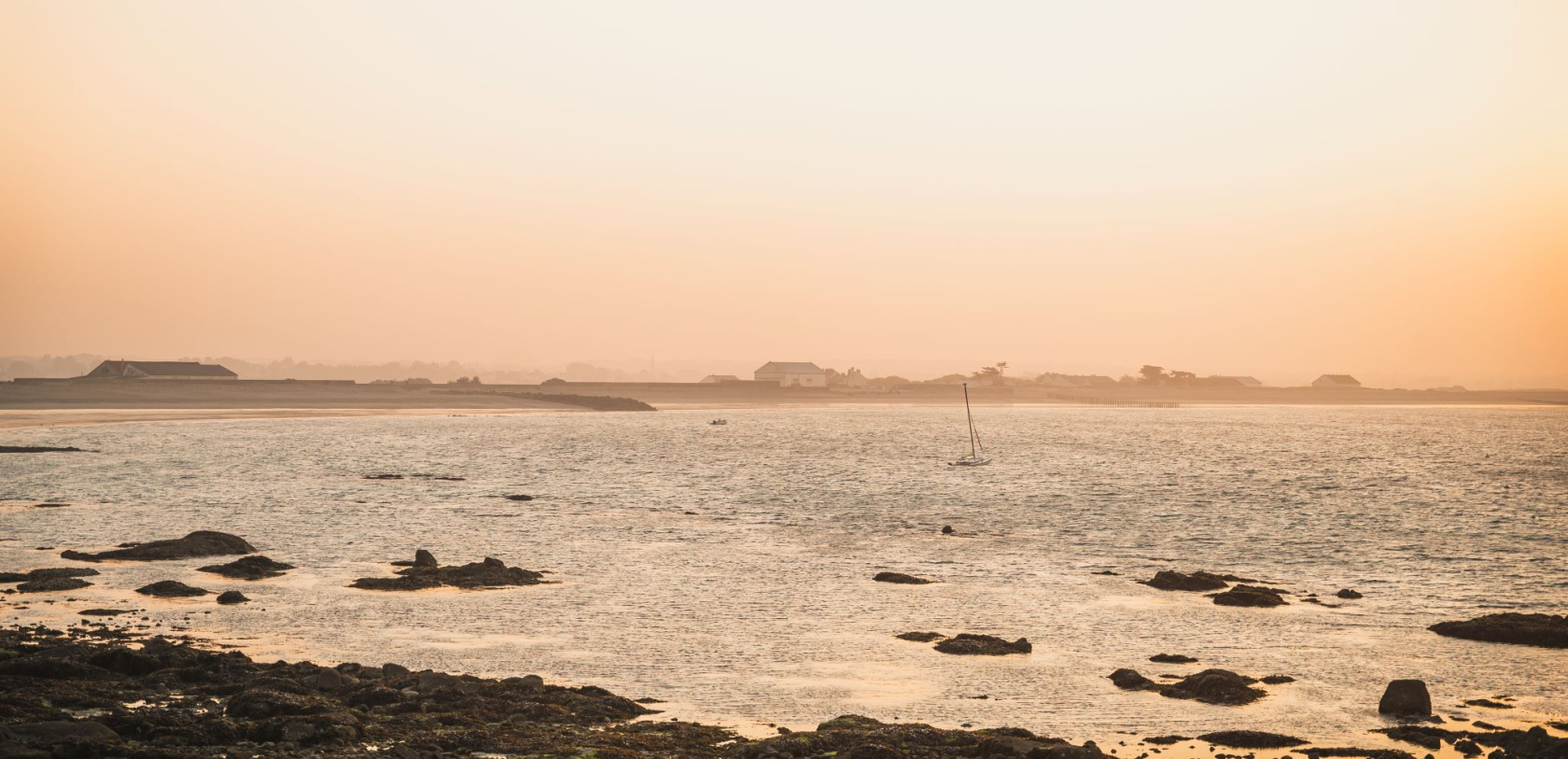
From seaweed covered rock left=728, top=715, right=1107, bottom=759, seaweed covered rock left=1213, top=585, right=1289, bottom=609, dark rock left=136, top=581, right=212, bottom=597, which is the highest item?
seaweed covered rock left=728, top=715, right=1107, bottom=759

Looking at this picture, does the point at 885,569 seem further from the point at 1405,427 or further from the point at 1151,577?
the point at 1405,427

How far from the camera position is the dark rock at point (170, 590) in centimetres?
2522

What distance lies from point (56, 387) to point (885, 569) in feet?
509

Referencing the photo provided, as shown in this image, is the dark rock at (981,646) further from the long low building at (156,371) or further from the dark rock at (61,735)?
the long low building at (156,371)

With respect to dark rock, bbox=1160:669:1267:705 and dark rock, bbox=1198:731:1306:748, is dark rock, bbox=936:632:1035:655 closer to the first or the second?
dark rock, bbox=1160:669:1267:705

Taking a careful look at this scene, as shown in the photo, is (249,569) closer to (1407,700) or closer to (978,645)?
(978,645)

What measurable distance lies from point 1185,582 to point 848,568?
9408 millimetres

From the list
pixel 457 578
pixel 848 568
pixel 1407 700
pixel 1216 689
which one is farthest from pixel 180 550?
pixel 1407 700

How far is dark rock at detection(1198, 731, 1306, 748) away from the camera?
15.4 meters

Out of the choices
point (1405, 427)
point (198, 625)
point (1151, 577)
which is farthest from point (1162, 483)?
Answer: point (1405, 427)

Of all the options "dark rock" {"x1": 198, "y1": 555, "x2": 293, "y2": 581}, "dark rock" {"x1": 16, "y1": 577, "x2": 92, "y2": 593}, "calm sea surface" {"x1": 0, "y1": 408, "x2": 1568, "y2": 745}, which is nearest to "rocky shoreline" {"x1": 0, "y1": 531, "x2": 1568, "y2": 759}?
"calm sea surface" {"x1": 0, "y1": 408, "x2": 1568, "y2": 745}

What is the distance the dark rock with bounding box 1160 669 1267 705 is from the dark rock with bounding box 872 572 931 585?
1181 cm

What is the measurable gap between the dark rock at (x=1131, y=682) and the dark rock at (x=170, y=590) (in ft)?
65.7

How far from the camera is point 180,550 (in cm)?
3170
